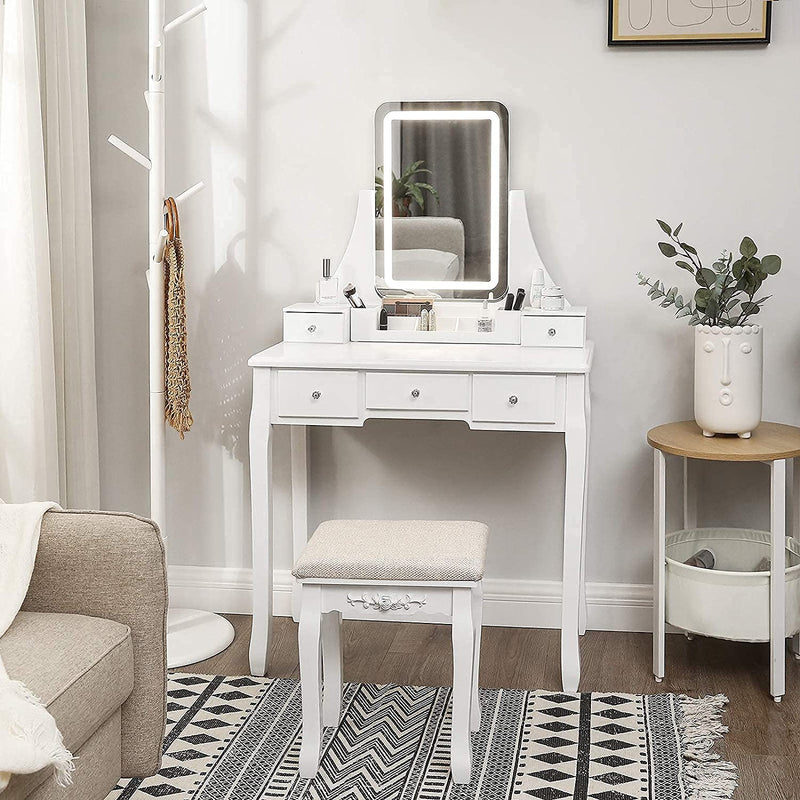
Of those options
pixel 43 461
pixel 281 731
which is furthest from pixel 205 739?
pixel 43 461

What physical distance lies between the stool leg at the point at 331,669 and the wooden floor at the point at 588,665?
295 mm

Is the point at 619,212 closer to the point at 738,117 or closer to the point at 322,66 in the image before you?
the point at 738,117

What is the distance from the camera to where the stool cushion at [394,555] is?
2109 mm

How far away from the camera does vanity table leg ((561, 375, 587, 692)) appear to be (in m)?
2.59

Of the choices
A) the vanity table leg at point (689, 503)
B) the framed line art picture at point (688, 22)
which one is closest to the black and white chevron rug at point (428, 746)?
the vanity table leg at point (689, 503)

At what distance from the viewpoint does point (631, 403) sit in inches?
121

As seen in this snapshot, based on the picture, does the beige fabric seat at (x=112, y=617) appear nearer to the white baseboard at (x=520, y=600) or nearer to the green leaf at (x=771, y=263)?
the white baseboard at (x=520, y=600)

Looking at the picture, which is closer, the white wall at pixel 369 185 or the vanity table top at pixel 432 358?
the vanity table top at pixel 432 358

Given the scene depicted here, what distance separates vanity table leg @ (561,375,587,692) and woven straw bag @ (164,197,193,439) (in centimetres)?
104

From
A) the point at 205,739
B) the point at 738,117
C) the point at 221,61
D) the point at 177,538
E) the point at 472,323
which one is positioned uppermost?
the point at 221,61

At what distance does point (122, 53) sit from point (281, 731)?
2.01 m

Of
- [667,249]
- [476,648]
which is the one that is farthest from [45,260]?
[667,249]

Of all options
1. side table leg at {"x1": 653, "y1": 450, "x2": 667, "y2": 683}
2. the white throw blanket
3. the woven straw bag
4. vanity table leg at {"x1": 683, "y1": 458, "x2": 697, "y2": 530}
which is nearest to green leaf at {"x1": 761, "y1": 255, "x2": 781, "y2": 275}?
side table leg at {"x1": 653, "y1": 450, "x2": 667, "y2": 683}

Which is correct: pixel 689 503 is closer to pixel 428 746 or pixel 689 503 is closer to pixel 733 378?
pixel 733 378
